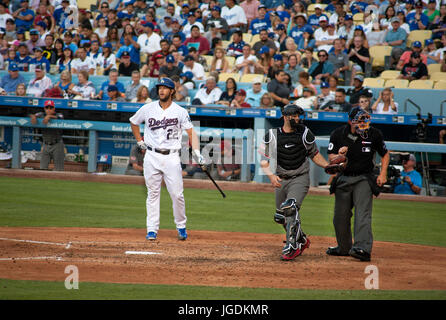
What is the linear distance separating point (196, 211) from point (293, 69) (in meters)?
6.43

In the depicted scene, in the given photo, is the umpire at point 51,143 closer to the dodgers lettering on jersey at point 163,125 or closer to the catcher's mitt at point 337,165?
the dodgers lettering on jersey at point 163,125

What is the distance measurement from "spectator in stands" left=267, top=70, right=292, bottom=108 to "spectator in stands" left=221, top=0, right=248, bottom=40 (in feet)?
14.8

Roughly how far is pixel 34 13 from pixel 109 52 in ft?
18.7

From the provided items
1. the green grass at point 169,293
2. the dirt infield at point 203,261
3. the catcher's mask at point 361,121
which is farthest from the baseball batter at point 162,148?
the green grass at point 169,293

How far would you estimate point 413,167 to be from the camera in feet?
46.1

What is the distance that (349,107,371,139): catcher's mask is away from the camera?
7.68 metres

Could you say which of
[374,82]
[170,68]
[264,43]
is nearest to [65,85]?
[170,68]

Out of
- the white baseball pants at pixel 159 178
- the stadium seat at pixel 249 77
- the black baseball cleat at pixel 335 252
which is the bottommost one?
the black baseball cleat at pixel 335 252

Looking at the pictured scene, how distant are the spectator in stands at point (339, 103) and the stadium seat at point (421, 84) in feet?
5.86

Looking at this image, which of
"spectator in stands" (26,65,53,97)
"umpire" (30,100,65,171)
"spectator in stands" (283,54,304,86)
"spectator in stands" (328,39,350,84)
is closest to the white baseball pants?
"umpire" (30,100,65,171)

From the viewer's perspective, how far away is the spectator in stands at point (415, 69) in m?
15.6
